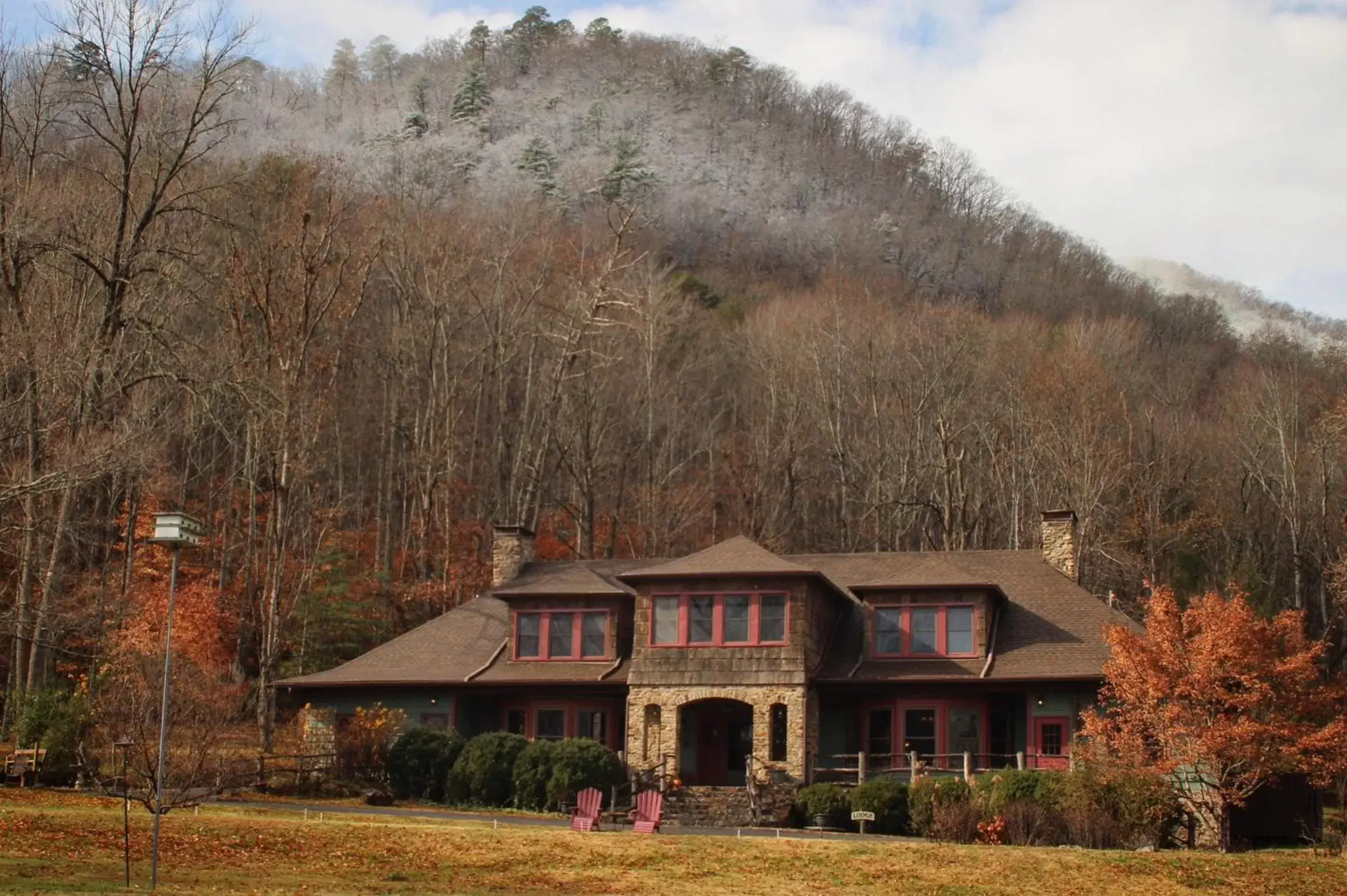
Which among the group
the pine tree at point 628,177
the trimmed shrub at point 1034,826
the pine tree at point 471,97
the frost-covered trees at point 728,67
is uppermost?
the frost-covered trees at point 728,67

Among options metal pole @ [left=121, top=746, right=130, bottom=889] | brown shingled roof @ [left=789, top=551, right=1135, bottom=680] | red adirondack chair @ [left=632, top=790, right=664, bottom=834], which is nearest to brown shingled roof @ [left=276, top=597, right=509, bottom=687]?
brown shingled roof @ [left=789, top=551, right=1135, bottom=680]

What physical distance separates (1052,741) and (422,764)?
44.9ft

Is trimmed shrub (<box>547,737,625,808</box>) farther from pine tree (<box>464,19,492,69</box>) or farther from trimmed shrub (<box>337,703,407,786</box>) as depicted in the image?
pine tree (<box>464,19,492,69</box>)

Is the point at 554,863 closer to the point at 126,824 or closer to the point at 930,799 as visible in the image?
the point at 126,824

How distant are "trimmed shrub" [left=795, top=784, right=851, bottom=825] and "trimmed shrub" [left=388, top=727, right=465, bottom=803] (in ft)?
25.5

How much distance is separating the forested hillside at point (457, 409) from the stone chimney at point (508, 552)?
5538 millimetres

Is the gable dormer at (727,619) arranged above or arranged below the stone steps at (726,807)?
above

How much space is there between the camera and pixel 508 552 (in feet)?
132

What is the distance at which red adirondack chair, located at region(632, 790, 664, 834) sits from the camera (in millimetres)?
26859

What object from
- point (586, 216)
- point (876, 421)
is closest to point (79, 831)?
point (876, 421)

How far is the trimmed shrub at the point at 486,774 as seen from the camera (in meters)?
33.4

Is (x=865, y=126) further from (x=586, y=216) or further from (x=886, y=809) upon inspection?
(x=886, y=809)

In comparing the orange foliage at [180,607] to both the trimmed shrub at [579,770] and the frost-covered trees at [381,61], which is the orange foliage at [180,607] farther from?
the frost-covered trees at [381,61]

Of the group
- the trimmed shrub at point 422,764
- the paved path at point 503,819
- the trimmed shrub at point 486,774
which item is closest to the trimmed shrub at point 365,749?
the trimmed shrub at point 422,764
